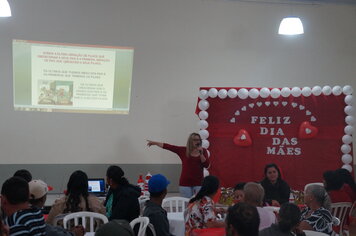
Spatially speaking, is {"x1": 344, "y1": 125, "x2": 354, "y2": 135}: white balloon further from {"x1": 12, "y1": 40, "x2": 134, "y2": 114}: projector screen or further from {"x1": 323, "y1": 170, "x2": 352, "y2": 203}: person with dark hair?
{"x1": 12, "y1": 40, "x2": 134, "y2": 114}: projector screen

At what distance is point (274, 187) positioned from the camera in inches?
207

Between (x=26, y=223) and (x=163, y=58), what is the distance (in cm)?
455

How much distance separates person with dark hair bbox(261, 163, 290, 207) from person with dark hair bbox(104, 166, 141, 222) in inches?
72.1

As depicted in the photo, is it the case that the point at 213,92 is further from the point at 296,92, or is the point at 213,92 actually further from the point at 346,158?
the point at 346,158

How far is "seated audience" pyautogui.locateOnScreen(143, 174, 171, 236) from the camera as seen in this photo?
335 cm

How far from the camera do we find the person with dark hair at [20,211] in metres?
2.63

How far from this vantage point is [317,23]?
729 cm

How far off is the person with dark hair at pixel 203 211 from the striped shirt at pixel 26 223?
4.26 ft

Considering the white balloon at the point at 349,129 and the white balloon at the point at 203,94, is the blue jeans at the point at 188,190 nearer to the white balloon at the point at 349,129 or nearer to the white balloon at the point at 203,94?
the white balloon at the point at 203,94

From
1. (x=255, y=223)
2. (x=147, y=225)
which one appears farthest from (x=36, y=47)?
(x=255, y=223)

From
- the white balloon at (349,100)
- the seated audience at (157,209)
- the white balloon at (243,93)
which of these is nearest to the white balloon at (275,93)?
the white balloon at (243,93)

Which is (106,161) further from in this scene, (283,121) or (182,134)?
(283,121)

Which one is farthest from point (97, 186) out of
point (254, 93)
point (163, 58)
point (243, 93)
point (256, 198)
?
point (256, 198)

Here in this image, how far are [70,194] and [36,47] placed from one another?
10.7ft
